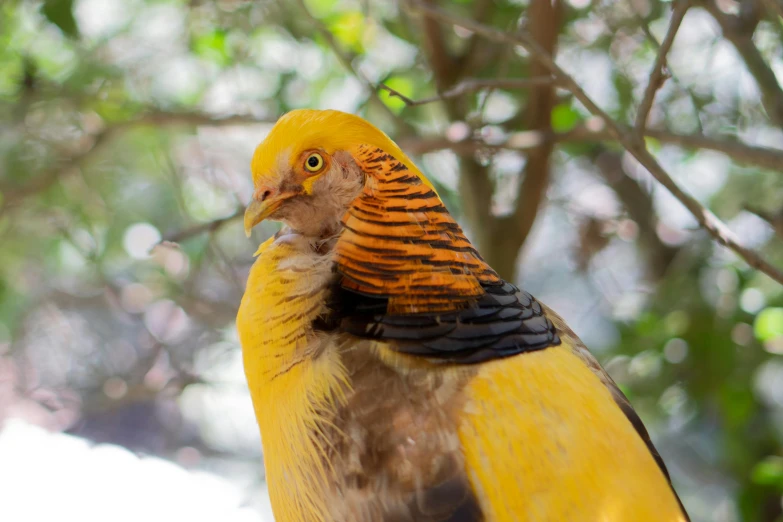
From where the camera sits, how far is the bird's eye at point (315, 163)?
1.44 metres

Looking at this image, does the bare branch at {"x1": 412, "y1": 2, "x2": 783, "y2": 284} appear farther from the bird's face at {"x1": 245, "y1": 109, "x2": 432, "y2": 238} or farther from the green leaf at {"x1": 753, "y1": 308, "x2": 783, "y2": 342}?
the green leaf at {"x1": 753, "y1": 308, "x2": 783, "y2": 342}

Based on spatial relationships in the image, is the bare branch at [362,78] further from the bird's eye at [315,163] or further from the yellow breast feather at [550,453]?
the yellow breast feather at [550,453]

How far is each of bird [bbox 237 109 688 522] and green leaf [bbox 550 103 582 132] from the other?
2108 mm

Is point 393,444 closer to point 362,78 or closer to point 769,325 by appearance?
point 362,78

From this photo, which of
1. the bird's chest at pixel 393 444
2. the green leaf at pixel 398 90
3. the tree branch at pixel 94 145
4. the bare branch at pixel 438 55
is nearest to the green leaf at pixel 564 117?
the bare branch at pixel 438 55

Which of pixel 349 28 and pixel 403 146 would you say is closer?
pixel 403 146

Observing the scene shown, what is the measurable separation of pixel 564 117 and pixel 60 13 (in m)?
2.17

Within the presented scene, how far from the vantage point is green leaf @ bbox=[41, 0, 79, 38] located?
229cm

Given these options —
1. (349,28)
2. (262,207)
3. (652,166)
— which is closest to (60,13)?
(262,207)

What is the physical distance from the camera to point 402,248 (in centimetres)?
136

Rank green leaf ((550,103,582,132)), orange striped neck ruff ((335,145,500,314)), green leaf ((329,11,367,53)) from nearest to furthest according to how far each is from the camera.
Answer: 1. orange striped neck ruff ((335,145,500,314))
2. green leaf ((550,103,582,132))
3. green leaf ((329,11,367,53))

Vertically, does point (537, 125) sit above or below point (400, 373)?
above

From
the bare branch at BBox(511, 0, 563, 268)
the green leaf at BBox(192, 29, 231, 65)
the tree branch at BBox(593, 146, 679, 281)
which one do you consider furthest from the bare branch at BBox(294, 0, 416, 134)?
the tree branch at BBox(593, 146, 679, 281)

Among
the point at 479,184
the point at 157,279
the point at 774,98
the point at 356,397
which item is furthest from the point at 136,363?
the point at 774,98
